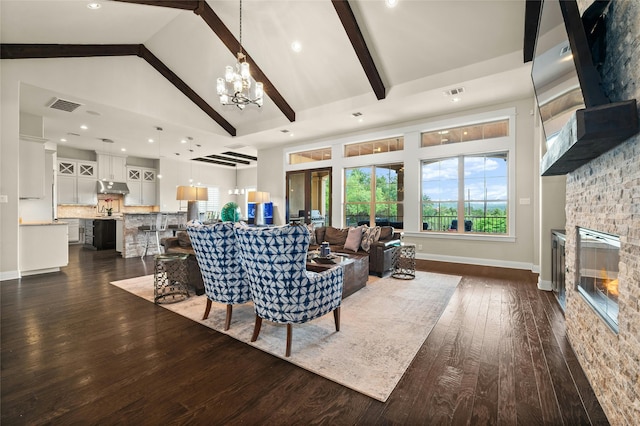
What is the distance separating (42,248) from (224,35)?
4.89 metres

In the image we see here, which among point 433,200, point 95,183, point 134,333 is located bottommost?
point 134,333

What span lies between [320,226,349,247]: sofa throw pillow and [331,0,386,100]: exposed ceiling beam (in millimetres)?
2687

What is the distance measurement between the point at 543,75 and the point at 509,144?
12.3 ft

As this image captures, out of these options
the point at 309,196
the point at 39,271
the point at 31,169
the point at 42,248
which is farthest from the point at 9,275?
the point at 309,196

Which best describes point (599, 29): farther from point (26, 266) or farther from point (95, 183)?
point (95, 183)

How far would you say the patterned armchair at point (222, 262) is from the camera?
2461mm

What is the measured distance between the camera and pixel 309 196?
28.1 feet

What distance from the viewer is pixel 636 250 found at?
4.17 feet

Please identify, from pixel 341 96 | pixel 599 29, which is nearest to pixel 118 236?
pixel 341 96

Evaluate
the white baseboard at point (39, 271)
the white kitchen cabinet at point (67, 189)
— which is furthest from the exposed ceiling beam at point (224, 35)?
the white kitchen cabinet at point (67, 189)

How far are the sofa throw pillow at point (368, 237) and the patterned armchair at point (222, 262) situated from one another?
262 cm

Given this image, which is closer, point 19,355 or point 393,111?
Answer: point 19,355

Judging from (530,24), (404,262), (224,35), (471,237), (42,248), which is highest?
(224,35)

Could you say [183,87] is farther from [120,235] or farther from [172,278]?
[172,278]
